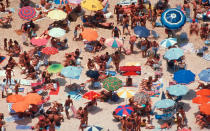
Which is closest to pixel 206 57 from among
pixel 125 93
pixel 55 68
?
pixel 125 93

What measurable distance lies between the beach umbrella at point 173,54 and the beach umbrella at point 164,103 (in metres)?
5.29

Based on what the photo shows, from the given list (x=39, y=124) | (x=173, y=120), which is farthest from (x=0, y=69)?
(x=173, y=120)

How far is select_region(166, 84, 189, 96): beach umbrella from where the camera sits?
3416 centimetres

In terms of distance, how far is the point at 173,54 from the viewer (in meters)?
38.0

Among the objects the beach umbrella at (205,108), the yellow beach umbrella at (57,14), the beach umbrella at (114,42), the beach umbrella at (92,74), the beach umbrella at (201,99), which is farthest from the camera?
the yellow beach umbrella at (57,14)

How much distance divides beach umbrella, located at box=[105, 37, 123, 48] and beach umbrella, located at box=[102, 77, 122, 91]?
462cm

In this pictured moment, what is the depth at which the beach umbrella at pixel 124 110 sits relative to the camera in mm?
32844

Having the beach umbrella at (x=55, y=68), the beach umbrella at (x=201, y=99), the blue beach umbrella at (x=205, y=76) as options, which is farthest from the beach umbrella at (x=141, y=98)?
the beach umbrella at (x=55, y=68)

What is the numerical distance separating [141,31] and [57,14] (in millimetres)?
6919

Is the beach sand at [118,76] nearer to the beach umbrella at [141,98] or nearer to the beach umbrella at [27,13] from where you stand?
the beach umbrella at [141,98]

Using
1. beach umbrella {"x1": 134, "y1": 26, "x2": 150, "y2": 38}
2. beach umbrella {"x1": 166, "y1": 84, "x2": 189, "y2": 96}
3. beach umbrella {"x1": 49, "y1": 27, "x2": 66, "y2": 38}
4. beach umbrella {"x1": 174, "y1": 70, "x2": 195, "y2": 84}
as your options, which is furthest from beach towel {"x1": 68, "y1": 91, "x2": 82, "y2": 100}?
beach umbrella {"x1": 134, "y1": 26, "x2": 150, "y2": 38}

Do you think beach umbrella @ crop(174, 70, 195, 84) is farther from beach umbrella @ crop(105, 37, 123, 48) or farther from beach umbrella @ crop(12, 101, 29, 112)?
beach umbrella @ crop(12, 101, 29, 112)

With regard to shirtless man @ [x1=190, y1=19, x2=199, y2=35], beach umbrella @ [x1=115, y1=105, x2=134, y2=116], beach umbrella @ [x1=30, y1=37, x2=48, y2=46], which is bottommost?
beach umbrella @ [x1=115, y1=105, x2=134, y2=116]

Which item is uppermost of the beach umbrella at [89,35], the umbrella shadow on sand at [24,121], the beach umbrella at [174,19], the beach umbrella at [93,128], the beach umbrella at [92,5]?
the beach umbrella at [92,5]
